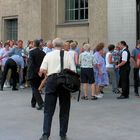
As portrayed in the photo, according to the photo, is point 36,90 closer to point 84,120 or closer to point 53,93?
point 84,120

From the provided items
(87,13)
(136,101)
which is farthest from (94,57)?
(87,13)

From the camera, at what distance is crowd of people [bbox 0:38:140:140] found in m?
8.18

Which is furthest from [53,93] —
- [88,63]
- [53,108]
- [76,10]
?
[76,10]

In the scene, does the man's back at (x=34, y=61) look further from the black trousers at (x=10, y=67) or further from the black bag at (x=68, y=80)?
the black trousers at (x=10, y=67)

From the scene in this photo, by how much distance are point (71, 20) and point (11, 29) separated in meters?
4.06

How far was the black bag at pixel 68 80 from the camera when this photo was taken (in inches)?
315

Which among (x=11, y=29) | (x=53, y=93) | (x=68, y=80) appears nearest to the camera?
(x=68, y=80)

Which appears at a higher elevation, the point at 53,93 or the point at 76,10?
the point at 76,10

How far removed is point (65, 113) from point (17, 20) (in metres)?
16.5

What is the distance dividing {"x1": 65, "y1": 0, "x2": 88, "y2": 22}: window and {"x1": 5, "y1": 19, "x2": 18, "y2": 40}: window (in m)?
3.22

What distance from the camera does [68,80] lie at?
26.3ft

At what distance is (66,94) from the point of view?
8219 millimetres

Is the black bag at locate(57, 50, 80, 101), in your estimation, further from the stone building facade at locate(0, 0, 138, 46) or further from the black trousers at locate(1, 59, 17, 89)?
the stone building facade at locate(0, 0, 138, 46)

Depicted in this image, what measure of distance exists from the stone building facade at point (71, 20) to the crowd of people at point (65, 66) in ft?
7.88
